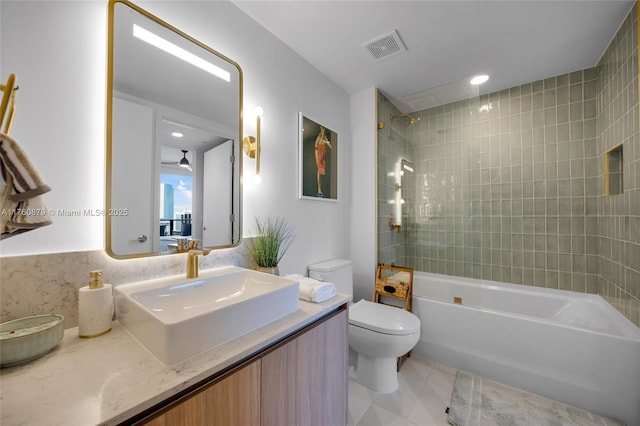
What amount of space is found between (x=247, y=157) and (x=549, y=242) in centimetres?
275

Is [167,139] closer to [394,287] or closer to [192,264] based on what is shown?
[192,264]

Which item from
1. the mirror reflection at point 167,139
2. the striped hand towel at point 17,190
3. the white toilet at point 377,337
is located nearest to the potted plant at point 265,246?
the mirror reflection at point 167,139

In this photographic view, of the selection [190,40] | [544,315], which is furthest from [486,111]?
[190,40]

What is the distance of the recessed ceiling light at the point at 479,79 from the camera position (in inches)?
88.7

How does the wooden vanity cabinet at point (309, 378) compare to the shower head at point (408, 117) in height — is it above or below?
below

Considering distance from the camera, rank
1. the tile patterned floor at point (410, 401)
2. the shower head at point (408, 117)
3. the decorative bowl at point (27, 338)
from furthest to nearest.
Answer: the shower head at point (408, 117) → the tile patterned floor at point (410, 401) → the decorative bowl at point (27, 338)

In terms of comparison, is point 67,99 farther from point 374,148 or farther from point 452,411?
point 452,411

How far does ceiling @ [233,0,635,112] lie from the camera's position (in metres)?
1.52

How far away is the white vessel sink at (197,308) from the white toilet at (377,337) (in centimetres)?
81

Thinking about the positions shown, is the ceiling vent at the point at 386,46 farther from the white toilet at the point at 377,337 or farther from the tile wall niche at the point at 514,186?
the white toilet at the point at 377,337

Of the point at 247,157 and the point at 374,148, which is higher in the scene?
the point at 374,148

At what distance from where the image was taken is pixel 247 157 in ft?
4.95

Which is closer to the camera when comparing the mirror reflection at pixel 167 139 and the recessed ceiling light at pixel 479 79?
the mirror reflection at pixel 167 139

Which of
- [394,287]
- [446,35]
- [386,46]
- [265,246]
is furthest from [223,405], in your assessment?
[446,35]
